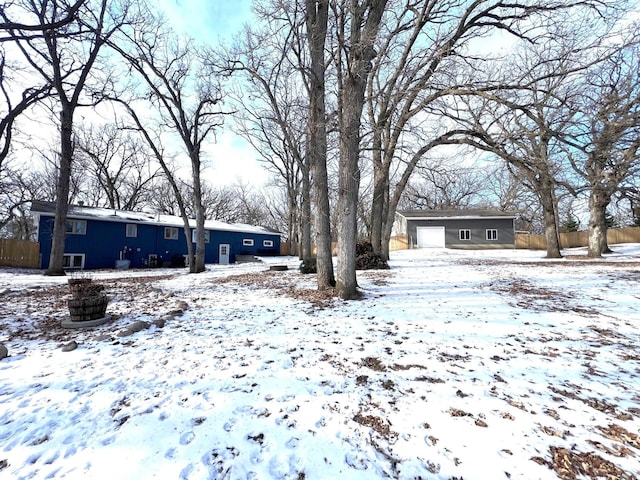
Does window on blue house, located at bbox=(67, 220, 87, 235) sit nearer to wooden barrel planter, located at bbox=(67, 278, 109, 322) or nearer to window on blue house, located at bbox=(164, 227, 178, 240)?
window on blue house, located at bbox=(164, 227, 178, 240)

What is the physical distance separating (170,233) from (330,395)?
2146cm

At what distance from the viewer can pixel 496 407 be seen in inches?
94.7

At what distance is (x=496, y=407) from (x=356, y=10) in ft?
25.1

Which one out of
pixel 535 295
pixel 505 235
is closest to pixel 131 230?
pixel 535 295

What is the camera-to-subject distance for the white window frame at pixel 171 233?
20656 mm

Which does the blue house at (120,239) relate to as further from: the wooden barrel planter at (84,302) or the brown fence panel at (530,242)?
the brown fence panel at (530,242)

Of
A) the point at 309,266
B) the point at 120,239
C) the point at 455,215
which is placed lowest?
the point at 309,266

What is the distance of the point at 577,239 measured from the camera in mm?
29328

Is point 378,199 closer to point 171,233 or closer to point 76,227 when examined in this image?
point 171,233

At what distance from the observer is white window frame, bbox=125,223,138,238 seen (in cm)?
1880

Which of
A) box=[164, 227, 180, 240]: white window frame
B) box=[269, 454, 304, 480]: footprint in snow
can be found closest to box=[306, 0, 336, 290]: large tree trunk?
box=[269, 454, 304, 480]: footprint in snow

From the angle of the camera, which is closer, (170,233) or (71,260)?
(71,260)

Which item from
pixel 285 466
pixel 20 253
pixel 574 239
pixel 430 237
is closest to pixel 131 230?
pixel 20 253

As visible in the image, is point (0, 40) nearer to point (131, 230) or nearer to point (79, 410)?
point (79, 410)
